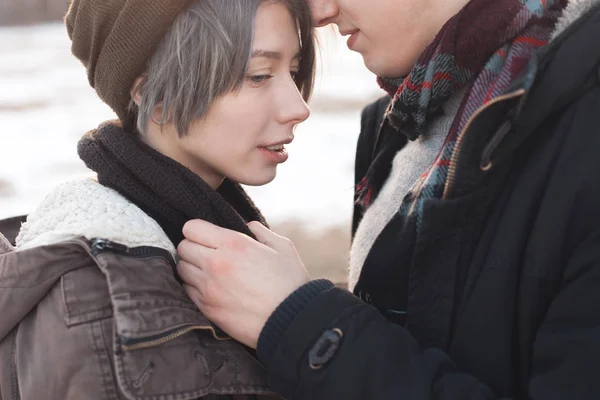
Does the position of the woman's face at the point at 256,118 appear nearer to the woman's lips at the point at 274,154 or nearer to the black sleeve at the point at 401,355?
the woman's lips at the point at 274,154

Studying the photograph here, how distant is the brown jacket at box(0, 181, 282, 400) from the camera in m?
1.29

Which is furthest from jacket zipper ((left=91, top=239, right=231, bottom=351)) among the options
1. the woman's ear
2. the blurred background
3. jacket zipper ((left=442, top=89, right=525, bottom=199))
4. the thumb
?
the blurred background

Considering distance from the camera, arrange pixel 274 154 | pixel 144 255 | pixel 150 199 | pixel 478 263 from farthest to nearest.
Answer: pixel 274 154 → pixel 150 199 → pixel 144 255 → pixel 478 263

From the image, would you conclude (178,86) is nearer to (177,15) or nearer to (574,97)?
(177,15)

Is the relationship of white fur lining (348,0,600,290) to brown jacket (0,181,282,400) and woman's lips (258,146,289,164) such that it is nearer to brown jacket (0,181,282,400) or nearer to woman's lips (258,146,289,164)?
woman's lips (258,146,289,164)

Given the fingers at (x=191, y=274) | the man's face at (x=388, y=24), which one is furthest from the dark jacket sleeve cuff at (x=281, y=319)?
the man's face at (x=388, y=24)

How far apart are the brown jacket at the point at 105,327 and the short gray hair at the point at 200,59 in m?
0.39

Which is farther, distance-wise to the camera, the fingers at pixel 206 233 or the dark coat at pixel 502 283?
the fingers at pixel 206 233

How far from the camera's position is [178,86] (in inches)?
66.2

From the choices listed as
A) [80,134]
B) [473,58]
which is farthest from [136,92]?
[80,134]

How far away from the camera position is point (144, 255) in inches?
56.6

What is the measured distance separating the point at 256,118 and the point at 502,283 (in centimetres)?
80

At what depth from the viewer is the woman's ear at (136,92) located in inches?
68.7

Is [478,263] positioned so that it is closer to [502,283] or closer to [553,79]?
[502,283]
